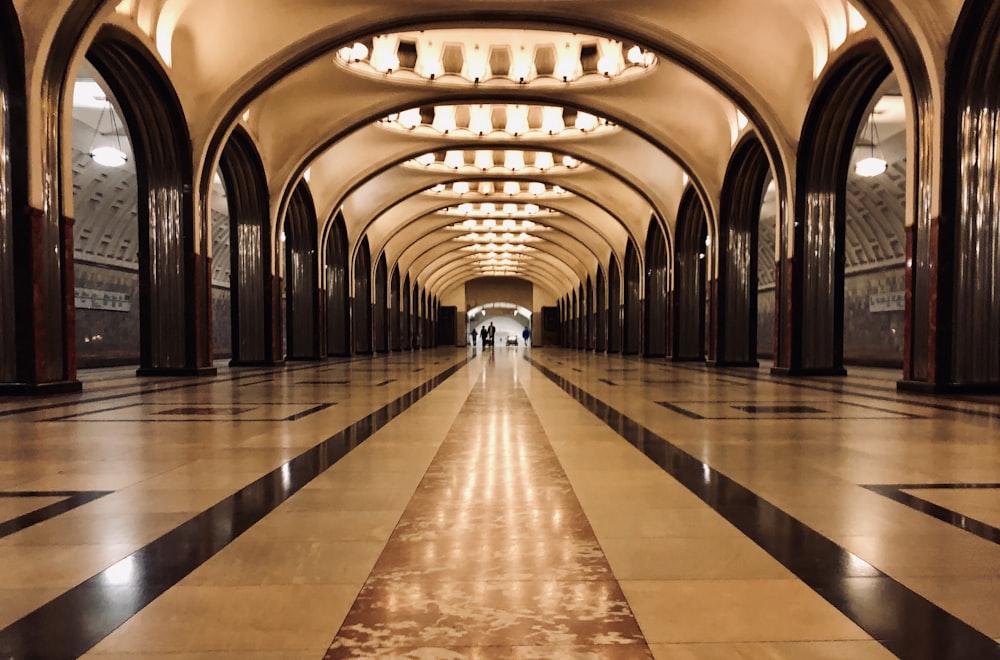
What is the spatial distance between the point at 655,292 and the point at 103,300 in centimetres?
1738

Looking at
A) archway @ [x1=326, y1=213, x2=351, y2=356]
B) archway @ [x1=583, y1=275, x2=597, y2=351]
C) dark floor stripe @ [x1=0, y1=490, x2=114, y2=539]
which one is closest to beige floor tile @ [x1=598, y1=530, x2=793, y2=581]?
dark floor stripe @ [x1=0, y1=490, x2=114, y2=539]

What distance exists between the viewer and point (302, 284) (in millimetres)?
22594

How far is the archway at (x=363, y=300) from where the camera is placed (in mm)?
30875

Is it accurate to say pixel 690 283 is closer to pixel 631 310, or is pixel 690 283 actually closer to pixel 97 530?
pixel 631 310

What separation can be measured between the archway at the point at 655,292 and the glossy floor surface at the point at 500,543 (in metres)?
20.3

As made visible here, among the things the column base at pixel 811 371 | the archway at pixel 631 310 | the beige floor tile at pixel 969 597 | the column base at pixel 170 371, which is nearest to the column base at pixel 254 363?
the column base at pixel 170 371

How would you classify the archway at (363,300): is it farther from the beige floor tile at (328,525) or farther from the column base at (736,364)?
the beige floor tile at (328,525)

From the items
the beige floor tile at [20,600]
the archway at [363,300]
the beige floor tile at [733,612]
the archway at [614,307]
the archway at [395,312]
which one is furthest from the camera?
the archway at [395,312]

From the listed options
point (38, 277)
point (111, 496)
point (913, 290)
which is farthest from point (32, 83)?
point (913, 290)

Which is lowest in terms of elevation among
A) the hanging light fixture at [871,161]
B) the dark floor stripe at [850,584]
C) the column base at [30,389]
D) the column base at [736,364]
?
the column base at [736,364]

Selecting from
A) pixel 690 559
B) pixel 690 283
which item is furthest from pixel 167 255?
pixel 690 283

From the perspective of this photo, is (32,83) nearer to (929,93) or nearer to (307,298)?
(929,93)

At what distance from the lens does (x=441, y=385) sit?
1061 centimetres

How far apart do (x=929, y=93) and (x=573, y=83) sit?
912 cm
